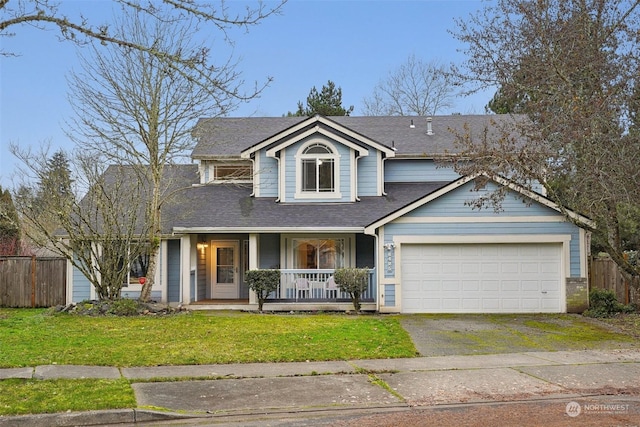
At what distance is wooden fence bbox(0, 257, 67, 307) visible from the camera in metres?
19.2

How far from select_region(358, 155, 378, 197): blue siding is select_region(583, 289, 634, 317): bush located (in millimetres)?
7280

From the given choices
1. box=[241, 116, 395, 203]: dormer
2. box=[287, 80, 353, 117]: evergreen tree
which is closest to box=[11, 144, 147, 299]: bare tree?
box=[241, 116, 395, 203]: dormer

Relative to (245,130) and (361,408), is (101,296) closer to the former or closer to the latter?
(245,130)

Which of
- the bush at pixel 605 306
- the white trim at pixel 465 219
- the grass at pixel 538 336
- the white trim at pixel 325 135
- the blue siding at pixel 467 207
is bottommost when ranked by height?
the grass at pixel 538 336

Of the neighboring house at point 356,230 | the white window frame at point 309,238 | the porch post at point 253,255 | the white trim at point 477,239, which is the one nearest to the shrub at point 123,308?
the neighboring house at point 356,230

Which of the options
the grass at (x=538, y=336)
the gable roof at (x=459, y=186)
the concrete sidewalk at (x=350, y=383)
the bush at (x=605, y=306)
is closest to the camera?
the concrete sidewalk at (x=350, y=383)

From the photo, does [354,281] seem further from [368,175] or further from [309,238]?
[368,175]

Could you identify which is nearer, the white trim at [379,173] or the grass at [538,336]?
the grass at [538,336]

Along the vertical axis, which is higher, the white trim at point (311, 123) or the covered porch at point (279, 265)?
the white trim at point (311, 123)

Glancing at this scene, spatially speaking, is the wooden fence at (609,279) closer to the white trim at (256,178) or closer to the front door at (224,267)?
the white trim at (256,178)

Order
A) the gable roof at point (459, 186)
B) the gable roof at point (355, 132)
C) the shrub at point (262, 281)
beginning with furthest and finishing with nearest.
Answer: the gable roof at point (355, 132), the shrub at point (262, 281), the gable roof at point (459, 186)

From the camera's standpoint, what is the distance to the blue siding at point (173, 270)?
60.8 feet

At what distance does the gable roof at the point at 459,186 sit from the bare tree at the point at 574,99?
0.55 meters

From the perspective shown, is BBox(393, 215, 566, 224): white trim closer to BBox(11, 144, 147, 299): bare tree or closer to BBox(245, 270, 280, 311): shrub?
BBox(245, 270, 280, 311): shrub
